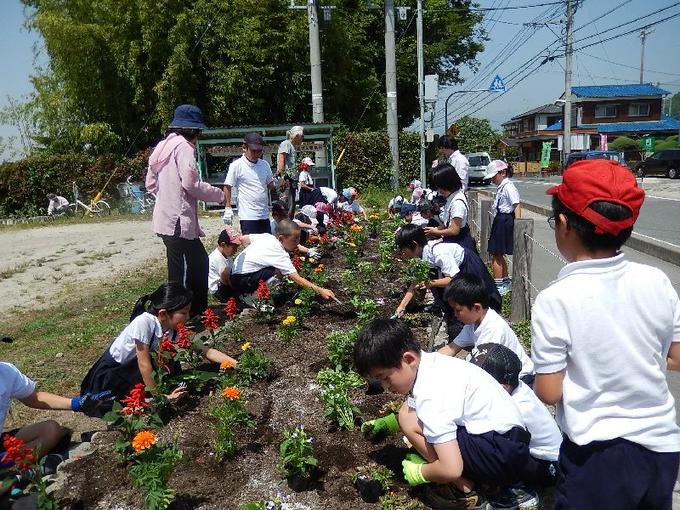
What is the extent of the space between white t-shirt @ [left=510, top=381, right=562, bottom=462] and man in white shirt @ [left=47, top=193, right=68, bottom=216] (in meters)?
18.9

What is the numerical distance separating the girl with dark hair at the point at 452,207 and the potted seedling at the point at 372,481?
111 inches

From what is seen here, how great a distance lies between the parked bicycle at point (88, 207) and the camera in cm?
1856

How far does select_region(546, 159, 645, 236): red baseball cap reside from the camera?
1597 millimetres

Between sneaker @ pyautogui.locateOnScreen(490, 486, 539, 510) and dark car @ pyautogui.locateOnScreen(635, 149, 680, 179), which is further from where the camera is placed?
dark car @ pyautogui.locateOnScreen(635, 149, 680, 179)

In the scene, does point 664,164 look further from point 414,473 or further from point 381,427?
point 414,473

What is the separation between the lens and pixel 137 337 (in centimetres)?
346

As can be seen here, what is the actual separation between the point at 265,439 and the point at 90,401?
119cm

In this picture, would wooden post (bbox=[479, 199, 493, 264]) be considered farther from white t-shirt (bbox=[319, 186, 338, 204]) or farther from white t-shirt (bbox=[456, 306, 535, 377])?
white t-shirt (bbox=[456, 306, 535, 377])

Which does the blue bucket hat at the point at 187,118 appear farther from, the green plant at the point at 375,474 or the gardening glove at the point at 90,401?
the green plant at the point at 375,474

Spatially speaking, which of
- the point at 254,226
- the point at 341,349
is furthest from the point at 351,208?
the point at 341,349

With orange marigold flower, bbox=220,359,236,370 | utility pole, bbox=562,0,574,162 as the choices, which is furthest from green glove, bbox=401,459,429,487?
utility pole, bbox=562,0,574,162

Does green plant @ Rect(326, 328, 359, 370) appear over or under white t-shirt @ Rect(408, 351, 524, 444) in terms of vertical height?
under

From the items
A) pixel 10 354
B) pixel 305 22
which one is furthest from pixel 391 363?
pixel 305 22

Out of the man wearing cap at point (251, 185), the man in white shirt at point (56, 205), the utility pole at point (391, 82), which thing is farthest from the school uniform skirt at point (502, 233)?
the man in white shirt at point (56, 205)
